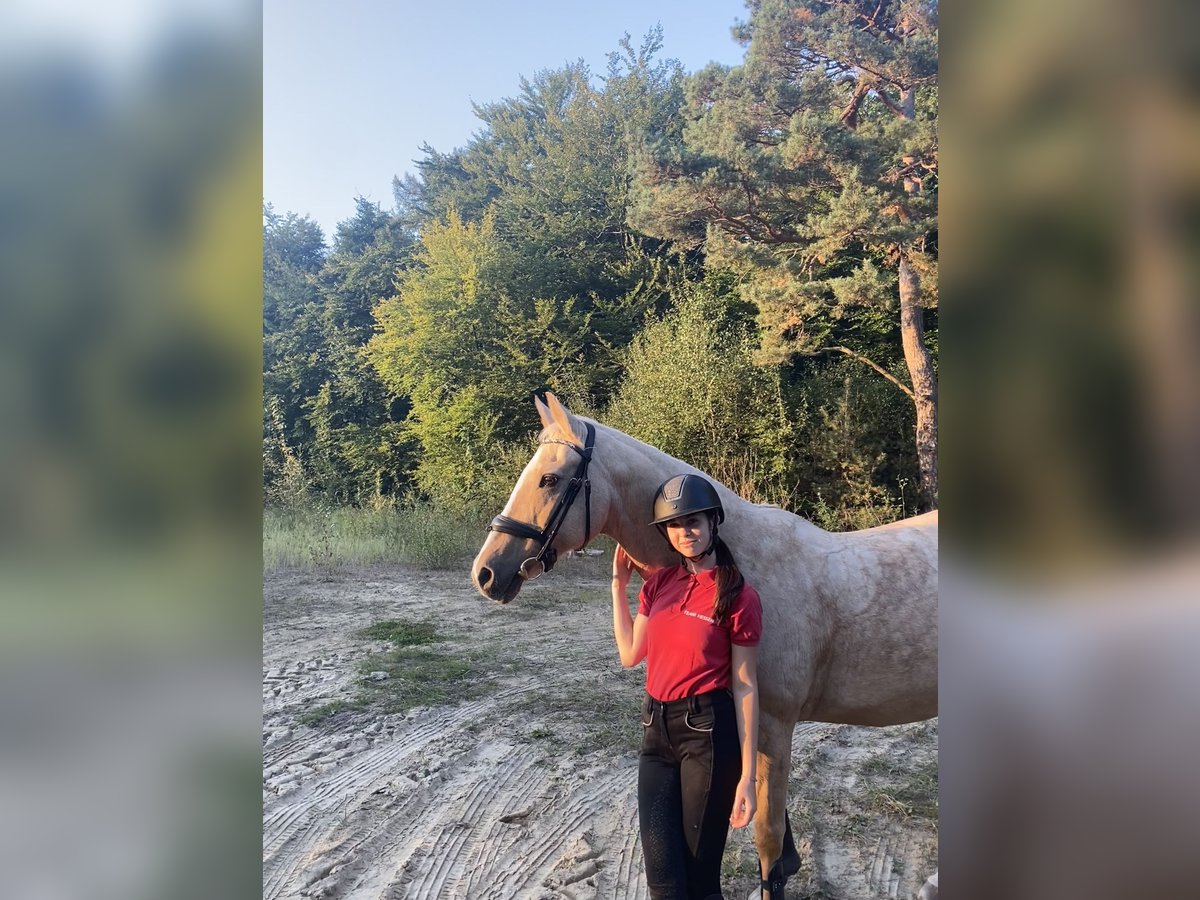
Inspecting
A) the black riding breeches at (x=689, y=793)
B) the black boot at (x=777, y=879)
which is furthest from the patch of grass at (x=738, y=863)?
the black riding breeches at (x=689, y=793)

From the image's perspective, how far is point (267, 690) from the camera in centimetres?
425

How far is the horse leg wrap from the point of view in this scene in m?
2.36

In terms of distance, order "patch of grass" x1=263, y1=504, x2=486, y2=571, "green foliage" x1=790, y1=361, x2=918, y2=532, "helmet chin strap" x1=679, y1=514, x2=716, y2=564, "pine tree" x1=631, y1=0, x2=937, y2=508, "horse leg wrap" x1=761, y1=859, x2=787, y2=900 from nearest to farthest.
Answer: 1. "helmet chin strap" x1=679, y1=514, x2=716, y2=564
2. "horse leg wrap" x1=761, y1=859, x2=787, y2=900
3. "pine tree" x1=631, y1=0, x2=937, y2=508
4. "green foliage" x1=790, y1=361, x2=918, y2=532
5. "patch of grass" x1=263, y1=504, x2=486, y2=571

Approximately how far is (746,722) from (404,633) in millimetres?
3335

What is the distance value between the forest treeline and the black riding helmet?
8.50 ft

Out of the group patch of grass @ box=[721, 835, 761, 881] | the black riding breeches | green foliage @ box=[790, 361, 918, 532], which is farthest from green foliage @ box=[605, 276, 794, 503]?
the black riding breeches

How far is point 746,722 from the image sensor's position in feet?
6.13

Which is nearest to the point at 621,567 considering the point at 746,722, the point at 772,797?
the point at 746,722

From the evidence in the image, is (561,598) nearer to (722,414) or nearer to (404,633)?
(404,633)

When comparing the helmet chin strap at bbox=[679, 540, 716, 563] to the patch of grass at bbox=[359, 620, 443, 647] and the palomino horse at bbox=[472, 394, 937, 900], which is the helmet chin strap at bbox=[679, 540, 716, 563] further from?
the patch of grass at bbox=[359, 620, 443, 647]
